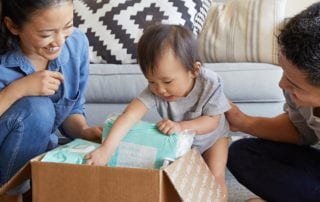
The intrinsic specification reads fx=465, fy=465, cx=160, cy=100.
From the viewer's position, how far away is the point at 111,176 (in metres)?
0.88

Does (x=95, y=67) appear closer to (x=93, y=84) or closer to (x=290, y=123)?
(x=93, y=84)

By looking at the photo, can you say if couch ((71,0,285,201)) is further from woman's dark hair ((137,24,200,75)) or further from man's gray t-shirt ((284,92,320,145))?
woman's dark hair ((137,24,200,75))

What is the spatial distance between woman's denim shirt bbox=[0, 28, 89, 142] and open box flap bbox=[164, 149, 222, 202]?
1.43ft

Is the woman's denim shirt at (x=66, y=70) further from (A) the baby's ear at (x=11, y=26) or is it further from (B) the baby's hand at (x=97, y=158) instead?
(B) the baby's hand at (x=97, y=158)

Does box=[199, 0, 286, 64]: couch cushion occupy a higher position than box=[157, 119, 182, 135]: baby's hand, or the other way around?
box=[199, 0, 286, 64]: couch cushion

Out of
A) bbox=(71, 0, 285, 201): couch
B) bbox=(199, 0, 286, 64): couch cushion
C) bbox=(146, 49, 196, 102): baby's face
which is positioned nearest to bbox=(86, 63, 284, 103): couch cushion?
bbox=(71, 0, 285, 201): couch

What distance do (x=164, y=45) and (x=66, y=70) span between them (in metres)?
0.33

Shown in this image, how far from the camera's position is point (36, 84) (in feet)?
3.71

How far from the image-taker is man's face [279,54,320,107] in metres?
0.91

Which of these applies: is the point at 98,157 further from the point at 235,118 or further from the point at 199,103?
the point at 235,118

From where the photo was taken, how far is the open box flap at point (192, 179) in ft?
2.84

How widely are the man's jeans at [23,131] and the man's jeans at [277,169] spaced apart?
1.76 feet

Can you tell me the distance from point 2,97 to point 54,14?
237 millimetres

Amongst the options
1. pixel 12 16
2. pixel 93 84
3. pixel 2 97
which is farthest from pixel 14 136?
pixel 93 84
